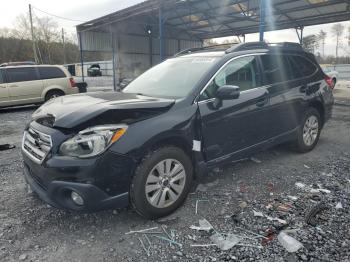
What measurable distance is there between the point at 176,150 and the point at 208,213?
0.79 metres

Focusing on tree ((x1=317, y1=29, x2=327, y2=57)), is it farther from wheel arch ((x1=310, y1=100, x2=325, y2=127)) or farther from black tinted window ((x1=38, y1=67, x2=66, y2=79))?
wheel arch ((x1=310, y1=100, x2=325, y2=127))

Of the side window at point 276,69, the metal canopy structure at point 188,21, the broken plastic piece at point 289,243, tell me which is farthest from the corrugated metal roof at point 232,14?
the broken plastic piece at point 289,243

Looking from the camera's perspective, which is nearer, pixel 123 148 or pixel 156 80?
pixel 123 148

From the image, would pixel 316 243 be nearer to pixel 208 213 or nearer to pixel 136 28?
pixel 208 213

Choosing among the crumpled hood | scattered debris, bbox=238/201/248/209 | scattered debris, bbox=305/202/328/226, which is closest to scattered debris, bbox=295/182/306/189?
scattered debris, bbox=305/202/328/226

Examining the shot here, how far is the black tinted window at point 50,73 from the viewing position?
12.0 m

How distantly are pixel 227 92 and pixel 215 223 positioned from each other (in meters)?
1.45

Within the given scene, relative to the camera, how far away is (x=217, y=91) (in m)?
3.57

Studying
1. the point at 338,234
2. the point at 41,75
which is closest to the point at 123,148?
the point at 338,234

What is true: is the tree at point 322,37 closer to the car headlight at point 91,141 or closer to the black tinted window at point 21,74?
the black tinted window at point 21,74

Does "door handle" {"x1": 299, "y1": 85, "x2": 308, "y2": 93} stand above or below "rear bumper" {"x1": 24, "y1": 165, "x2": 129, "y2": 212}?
above

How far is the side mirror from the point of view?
3520 mm

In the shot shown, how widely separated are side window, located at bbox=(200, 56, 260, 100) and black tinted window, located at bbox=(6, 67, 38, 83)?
33.0 ft

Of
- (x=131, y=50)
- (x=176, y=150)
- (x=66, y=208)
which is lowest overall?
(x=66, y=208)
